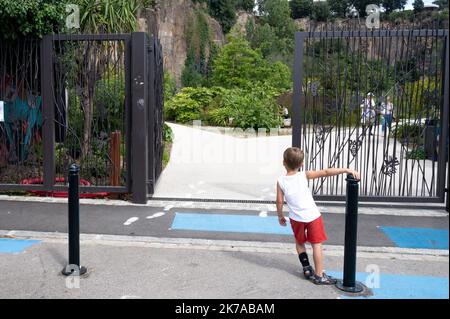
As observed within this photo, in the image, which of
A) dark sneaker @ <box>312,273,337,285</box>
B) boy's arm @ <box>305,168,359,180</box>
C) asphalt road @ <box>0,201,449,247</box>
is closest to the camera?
boy's arm @ <box>305,168,359,180</box>

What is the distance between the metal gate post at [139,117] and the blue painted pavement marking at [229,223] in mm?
956

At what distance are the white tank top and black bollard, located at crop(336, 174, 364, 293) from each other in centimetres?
35

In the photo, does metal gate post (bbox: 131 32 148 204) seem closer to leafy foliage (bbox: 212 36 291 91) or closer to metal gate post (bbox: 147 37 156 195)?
metal gate post (bbox: 147 37 156 195)

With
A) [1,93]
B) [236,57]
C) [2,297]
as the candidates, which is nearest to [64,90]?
[1,93]

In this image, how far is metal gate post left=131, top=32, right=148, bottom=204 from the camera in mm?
7586

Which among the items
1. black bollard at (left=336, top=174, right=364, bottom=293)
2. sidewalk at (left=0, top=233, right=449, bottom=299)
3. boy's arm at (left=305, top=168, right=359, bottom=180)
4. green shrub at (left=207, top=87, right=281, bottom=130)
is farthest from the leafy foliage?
black bollard at (left=336, top=174, right=364, bottom=293)

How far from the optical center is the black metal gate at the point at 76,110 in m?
7.75

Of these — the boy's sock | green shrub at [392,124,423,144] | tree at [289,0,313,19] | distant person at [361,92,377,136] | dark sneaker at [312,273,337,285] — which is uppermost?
tree at [289,0,313,19]

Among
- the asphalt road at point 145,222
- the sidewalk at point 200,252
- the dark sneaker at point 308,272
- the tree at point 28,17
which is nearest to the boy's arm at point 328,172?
the dark sneaker at point 308,272

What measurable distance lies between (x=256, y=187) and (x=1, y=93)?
4.80m

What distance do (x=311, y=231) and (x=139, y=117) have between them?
13.1 feet

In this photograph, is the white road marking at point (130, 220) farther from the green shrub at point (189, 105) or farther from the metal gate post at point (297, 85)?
the green shrub at point (189, 105)

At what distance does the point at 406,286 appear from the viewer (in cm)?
459

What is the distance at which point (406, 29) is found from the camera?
7445 mm
